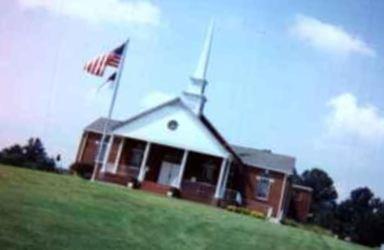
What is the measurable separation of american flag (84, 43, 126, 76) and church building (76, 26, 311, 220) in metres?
6.71

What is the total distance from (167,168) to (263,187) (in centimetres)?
461

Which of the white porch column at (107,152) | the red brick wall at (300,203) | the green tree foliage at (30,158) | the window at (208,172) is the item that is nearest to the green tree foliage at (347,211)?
the red brick wall at (300,203)

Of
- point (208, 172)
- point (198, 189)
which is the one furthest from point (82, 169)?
point (208, 172)

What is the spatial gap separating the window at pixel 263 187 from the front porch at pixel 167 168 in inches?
68.9

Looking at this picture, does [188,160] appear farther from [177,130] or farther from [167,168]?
[177,130]

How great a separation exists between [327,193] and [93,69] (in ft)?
156

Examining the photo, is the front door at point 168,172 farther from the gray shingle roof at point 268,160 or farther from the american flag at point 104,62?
the american flag at point 104,62

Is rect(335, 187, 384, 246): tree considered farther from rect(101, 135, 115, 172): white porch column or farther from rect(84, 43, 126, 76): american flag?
rect(84, 43, 126, 76): american flag

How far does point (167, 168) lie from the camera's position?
99.2 ft

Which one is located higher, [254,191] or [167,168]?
[167,168]

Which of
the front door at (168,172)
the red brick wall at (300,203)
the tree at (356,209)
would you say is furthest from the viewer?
the tree at (356,209)

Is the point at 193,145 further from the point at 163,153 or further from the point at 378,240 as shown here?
the point at 378,240

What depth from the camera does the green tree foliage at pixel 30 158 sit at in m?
21.4

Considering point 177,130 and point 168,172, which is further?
point 168,172
